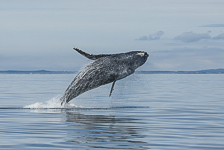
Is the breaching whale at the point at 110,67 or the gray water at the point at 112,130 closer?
the gray water at the point at 112,130

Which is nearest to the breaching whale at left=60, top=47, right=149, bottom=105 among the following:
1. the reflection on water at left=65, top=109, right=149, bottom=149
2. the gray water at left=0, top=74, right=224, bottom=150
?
the gray water at left=0, top=74, right=224, bottom=150

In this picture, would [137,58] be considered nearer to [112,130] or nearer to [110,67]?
[110,67]

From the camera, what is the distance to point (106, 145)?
46.6 ft

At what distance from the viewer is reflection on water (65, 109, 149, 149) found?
14539 millimetres

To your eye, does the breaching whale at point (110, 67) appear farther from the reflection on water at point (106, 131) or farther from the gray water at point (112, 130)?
the reflection on water at point (106, 131)

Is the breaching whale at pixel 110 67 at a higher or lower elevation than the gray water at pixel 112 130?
higher

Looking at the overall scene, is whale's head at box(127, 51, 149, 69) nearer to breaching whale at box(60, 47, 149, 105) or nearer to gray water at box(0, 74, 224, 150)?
breaching whale at box(60, 47, 149, 105)

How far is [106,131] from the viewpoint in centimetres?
1723

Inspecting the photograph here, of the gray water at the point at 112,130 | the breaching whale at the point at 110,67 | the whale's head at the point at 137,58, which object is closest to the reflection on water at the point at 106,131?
the gray water at the point at 112,130

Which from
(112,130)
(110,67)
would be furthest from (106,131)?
(110,67)

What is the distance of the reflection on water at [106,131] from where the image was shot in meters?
14.5

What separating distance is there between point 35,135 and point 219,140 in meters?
6.69

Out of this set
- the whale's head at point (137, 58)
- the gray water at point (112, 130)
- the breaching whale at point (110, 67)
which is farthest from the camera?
the whale's head at point (137, 58)

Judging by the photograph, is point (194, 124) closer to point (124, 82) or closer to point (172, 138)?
point (172, 138)
